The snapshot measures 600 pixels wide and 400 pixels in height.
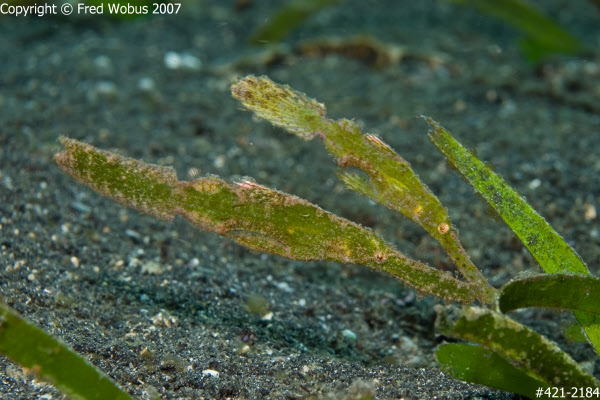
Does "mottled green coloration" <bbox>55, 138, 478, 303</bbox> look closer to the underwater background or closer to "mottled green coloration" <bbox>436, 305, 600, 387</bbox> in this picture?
the underwater background

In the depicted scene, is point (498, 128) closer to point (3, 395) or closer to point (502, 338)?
point (502, 338)

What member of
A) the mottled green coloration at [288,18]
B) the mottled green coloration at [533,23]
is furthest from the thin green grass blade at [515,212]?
the mottled green coloration at [288,18]

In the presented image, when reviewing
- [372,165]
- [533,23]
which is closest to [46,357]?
[372,165]

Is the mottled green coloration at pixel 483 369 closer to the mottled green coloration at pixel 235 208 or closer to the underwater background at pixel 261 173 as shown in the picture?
the underwater background at pixel 261 173

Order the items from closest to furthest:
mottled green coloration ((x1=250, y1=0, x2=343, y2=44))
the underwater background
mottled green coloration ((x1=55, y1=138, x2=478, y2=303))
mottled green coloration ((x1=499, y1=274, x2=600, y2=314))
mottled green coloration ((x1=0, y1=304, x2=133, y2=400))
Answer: mottled green coloration ((x1=0, y1=304, x2=133, y2=400))
mottled green coloration ((x1=499, y1=274, x2=600, y2=314))
mottled green coloration ((x1=55, y1=138, x2=478, y2=303))
the underwater background
mottled green coloration ((x1=250, y1=0, x2=343, y2=44))

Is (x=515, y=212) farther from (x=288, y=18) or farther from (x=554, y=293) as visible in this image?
(x=288, y=18)

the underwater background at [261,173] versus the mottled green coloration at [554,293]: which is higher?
the mottled green coloration at [554,293]

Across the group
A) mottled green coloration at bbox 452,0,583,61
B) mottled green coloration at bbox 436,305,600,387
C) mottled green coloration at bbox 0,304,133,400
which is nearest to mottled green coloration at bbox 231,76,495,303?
mottled green coloration at bbox 436,305,600,387
